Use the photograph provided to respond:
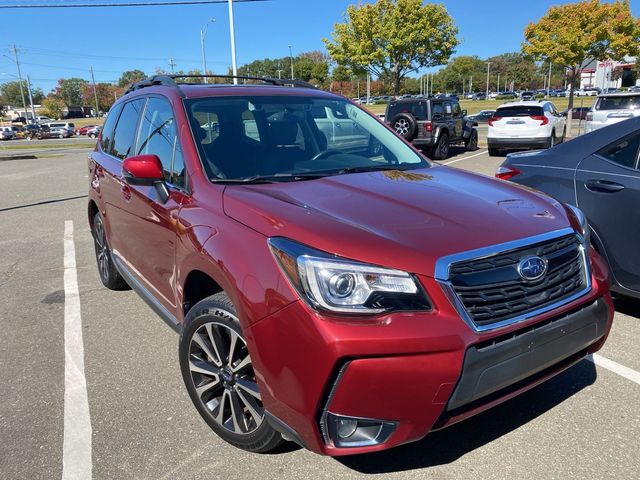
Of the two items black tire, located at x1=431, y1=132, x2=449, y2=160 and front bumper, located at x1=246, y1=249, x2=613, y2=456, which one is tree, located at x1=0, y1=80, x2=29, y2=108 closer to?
black tire, located at x1=431, y1=132, x2=449, y2=160

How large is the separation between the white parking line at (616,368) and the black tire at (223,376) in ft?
7.50

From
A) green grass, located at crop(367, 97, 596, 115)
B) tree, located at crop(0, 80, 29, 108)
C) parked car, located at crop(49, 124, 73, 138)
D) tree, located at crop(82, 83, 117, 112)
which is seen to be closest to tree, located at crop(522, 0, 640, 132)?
green grass, located at crop(367, 97, 596, 115)

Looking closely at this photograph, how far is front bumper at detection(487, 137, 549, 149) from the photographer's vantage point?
50.6 ft

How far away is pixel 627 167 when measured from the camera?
3.91 metres

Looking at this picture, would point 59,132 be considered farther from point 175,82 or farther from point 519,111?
point 175,82

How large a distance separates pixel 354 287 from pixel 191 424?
1481 millimetres

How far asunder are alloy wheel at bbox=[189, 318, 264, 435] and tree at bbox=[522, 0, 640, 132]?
22731mm

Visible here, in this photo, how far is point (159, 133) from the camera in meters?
3.44

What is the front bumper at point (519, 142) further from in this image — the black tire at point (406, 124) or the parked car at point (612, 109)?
the black tire at point (406, 124)

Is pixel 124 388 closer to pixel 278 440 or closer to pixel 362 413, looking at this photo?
pixel 278 440

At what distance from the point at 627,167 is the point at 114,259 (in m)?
4.22

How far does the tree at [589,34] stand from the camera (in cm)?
2206

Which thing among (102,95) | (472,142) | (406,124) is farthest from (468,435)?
(102,95)

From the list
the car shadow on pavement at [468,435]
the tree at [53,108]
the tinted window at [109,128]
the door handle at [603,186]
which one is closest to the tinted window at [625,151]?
the door handle at [603,186]
